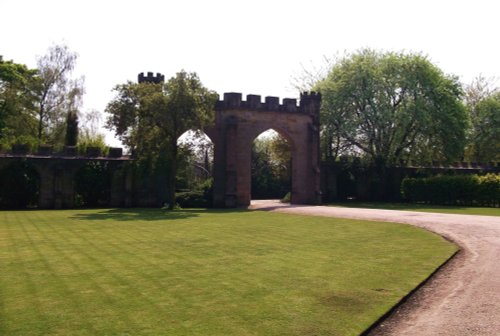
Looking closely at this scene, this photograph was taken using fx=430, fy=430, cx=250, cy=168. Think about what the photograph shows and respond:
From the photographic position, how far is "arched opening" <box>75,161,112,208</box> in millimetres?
30875

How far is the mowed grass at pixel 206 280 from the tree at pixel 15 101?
27.8 metres

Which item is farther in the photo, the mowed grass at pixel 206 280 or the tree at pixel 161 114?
the tree at pixel 161 114

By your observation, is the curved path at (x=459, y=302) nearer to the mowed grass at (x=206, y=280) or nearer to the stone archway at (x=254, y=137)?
the mowed grass at (x=206, y=280)

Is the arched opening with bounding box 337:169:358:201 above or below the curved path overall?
above

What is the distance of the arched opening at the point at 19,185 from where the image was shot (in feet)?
92.9

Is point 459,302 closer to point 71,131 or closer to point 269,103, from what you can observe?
point 269,103

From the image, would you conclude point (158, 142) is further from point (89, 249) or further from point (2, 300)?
point (2, 300)

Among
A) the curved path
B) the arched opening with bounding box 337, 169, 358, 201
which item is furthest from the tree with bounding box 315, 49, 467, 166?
the curved path

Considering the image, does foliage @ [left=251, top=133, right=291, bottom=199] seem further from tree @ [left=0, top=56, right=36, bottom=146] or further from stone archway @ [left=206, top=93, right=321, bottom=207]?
tree @ [left=0, top=56, right=36, bottom=146]

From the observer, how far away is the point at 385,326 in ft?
19.8

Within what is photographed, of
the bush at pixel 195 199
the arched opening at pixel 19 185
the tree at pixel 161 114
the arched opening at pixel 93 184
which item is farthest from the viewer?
the arched opening at pixel 93 184

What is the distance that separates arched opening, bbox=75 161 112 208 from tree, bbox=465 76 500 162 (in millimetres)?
38720

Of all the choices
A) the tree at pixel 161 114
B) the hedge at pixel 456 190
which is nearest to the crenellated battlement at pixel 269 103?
the tree at pixel 161 114

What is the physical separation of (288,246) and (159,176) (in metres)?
21.5
